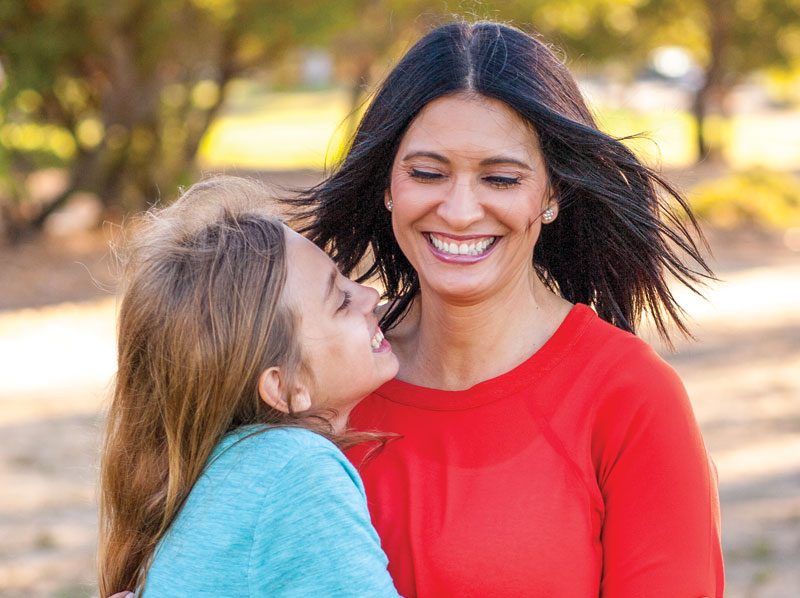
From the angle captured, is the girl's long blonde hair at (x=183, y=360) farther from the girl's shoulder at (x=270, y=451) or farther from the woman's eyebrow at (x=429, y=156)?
the woman's eyebrow at (x=429, y=156)

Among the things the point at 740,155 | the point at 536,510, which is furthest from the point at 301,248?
the point at 740,155

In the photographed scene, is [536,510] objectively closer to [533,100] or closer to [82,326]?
[533,100]

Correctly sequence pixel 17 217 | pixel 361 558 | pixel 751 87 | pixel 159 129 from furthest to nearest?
1. pixel 751 87
2. pixel 159 129
3. pixel 17 217
4. pixel 361 558

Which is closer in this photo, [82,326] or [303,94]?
[82,326]

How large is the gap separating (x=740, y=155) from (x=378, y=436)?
87.0 feet

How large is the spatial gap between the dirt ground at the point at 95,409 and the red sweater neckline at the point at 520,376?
69cm

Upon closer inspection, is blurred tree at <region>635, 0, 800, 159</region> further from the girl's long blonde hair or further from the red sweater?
the girl's long blonde hair

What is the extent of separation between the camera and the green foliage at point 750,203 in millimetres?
15438

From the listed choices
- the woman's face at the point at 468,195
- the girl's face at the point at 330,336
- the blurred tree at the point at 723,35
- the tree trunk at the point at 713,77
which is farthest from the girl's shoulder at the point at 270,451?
the blurred tree at the point at 723,35

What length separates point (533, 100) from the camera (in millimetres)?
2314

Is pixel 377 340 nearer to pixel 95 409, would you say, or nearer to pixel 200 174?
pixel 200 174

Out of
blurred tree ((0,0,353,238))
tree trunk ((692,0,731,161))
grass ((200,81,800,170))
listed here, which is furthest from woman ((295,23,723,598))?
tree trunk ((692,0,731,161))

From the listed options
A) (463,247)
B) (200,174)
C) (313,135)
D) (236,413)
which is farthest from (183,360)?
(313,135)

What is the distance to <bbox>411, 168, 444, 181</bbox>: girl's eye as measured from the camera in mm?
2354
